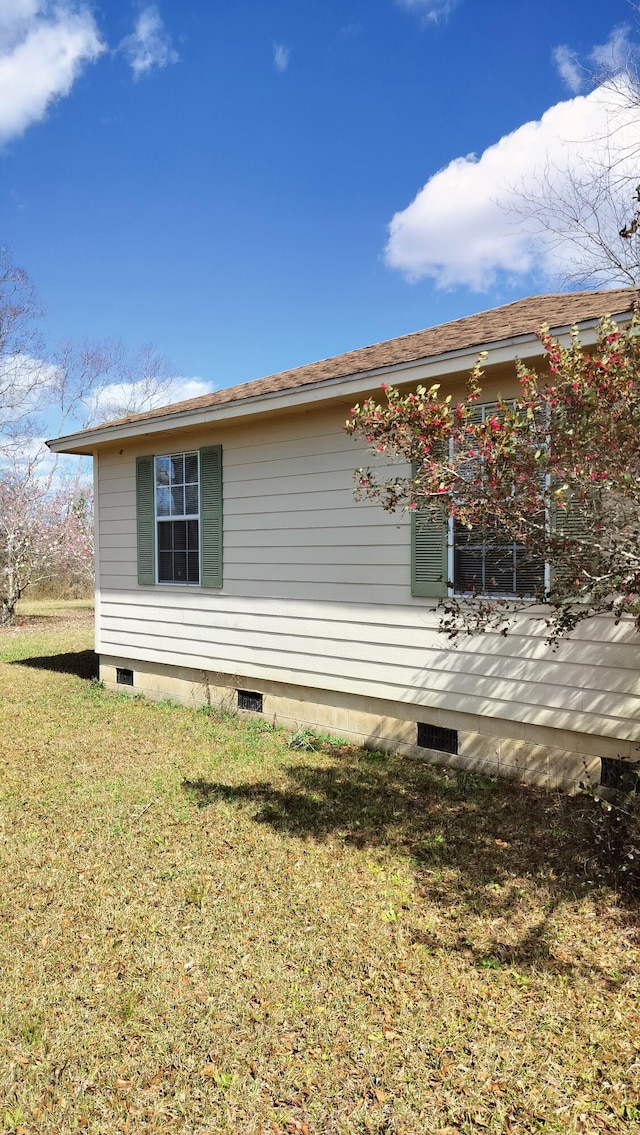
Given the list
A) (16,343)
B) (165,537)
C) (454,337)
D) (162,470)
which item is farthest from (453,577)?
(16,343)

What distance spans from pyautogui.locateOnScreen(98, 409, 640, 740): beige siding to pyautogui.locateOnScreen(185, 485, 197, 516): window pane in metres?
0.51

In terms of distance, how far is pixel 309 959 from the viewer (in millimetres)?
2939

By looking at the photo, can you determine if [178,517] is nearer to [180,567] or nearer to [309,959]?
[180,567]

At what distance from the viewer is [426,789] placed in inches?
194

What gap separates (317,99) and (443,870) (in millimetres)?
12097

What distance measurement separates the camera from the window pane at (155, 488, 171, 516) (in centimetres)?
788

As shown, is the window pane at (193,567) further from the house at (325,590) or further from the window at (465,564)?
the window at (465,564)

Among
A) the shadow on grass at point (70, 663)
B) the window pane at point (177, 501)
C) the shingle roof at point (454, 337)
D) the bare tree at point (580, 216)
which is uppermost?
the bare tree at point (580, 216)

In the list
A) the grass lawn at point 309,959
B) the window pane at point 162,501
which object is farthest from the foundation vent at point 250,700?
the window pane at point 162,501

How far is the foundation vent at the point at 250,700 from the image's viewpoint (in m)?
7.05

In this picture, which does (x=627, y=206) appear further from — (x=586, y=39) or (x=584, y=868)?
(x=584, y=868)

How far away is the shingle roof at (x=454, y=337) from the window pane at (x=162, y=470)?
0.56 metres

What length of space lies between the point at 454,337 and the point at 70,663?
849cm

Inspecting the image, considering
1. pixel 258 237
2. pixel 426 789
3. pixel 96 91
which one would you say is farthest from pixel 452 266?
pixel 426 789
